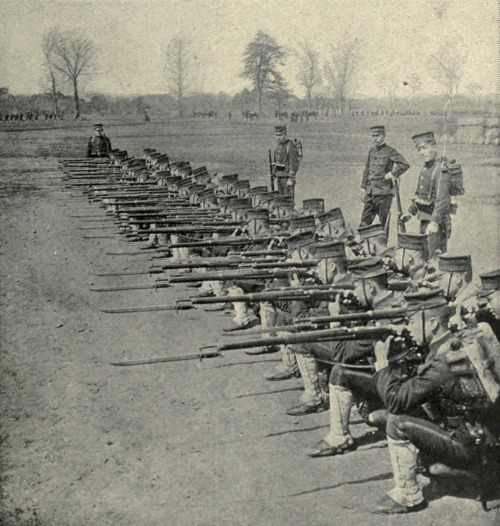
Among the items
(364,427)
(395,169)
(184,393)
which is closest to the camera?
(364,427)

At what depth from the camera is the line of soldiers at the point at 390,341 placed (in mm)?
Answer: 4906

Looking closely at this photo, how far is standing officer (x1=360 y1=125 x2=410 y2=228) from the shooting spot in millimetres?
12414

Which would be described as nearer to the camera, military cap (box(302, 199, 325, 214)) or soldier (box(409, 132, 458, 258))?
soldier (box(409, 132, 458, 258))

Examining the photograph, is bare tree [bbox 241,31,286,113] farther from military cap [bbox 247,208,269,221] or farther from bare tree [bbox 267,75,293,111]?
military cap [bbox 247,208,269,221]

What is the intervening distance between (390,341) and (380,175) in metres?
7.83

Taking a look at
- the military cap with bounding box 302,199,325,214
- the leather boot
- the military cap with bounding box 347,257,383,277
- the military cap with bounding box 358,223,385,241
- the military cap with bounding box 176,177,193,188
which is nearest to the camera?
the leather boot

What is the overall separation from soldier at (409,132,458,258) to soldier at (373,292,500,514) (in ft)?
16.0

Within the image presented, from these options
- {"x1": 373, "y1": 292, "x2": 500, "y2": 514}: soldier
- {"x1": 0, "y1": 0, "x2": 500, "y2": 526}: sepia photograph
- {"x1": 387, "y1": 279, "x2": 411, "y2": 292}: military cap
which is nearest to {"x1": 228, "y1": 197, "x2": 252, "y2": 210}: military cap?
{"x1": 0, "y1": 0, "x2": 500, "y2": 526}: sepia photograph

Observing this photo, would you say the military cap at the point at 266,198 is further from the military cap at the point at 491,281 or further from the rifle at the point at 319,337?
the rifle at the point at 319,337

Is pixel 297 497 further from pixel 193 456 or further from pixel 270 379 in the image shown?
pixel 270 379

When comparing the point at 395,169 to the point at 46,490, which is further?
the point at 395,169

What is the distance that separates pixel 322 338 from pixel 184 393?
9.15 ft

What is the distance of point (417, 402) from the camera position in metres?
4.91

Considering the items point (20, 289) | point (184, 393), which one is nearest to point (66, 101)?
point (20, 289)
